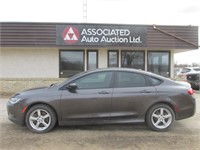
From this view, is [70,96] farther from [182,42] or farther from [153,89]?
[182,42]

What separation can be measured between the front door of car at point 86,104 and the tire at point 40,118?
0.97 ft

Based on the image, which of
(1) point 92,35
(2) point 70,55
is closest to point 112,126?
(1) point 92,35

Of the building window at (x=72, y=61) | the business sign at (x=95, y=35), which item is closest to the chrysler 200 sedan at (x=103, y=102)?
the business sign at (x=95, y=35)

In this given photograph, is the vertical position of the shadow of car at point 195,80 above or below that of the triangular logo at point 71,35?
below

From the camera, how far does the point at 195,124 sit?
20.3 ft

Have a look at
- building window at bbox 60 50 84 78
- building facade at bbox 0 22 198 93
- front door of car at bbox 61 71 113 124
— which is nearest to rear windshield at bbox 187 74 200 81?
building facade at bbox 0 22 198 93

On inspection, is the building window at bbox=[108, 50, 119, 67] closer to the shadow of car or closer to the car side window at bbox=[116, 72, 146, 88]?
the shadow of car

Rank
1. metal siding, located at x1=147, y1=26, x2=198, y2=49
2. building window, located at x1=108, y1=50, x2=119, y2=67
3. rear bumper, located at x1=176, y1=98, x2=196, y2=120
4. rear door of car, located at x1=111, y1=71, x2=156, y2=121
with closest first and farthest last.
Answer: rear door of car, located at x1=111, y1=71, x2=156, y2=121, rear bumper, located at x1=176, y1=98, x2=196, y2=120, metal siding, located at x1=147, y1=26, x2=198, y2=49, building window, located at x1=108, y1=50, x2=119, y2=67

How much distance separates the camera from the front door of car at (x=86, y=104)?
538 centimetres

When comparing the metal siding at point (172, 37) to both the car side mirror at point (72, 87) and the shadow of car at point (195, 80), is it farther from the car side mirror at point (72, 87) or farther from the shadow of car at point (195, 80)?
the car side mirror at point (72, 87)

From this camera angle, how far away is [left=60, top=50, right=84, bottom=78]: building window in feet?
39.2

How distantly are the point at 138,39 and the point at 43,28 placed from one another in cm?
479

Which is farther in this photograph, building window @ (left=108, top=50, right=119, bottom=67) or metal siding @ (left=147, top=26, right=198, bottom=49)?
building window @ (left=108, top=50, right=119, bottom=67)

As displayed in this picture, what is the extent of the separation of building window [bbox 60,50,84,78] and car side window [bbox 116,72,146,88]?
6.49 meters
